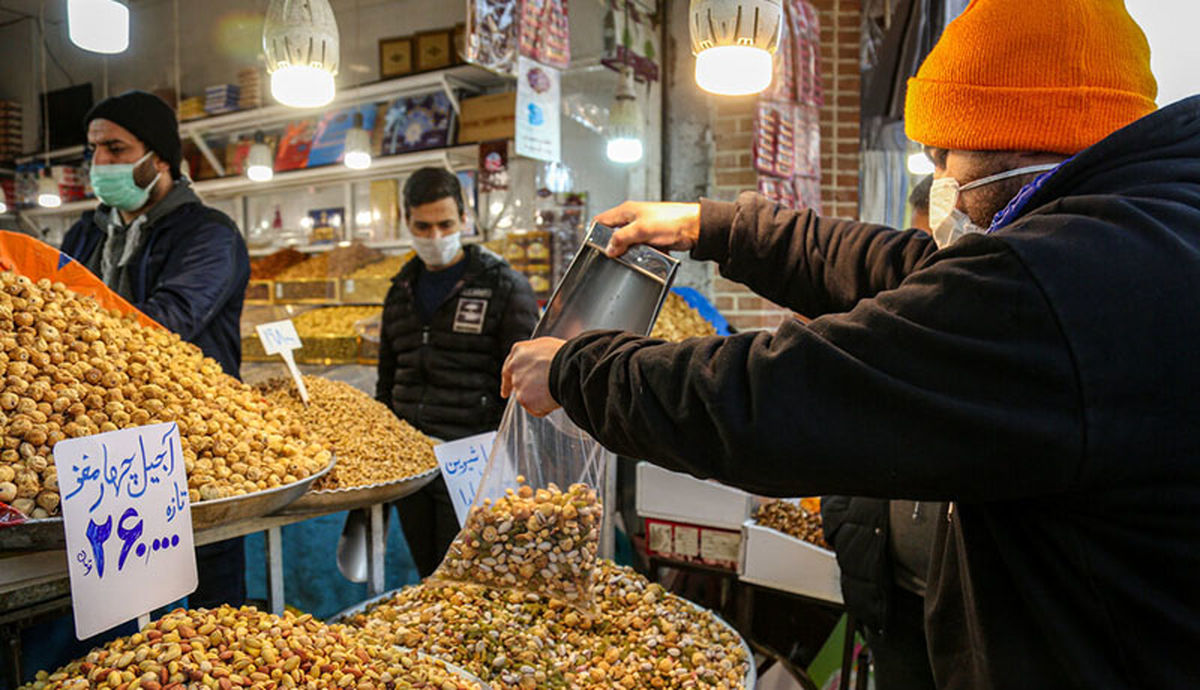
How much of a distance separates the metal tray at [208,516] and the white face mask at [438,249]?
1.50 metres

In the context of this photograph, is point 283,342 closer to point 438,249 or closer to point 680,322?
point 438,249

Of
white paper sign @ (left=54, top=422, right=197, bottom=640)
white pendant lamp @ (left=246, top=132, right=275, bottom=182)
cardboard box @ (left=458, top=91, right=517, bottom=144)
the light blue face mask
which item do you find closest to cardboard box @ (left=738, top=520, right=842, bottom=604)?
white paper sign @ (left=54, top=422, right=197, bottom=640)

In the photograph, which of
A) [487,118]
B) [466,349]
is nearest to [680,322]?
[466,349]

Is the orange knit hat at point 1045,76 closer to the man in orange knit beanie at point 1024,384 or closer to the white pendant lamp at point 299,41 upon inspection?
the man in orange knit beanie at point 1024,384

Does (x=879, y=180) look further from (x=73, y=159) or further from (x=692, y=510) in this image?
(x=73, y=159)

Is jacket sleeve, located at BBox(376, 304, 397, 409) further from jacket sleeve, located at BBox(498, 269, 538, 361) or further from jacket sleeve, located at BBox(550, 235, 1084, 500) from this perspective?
jacket sleeve, located at BBox(550, 235, 1084, 500)

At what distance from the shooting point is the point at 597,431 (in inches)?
37.9

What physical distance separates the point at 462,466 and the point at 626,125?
2886 mm

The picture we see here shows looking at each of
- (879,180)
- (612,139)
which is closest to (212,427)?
(612,139)

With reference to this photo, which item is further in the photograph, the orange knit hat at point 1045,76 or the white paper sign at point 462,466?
the white paper sign at point 462,466

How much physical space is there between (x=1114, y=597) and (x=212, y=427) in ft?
4.06

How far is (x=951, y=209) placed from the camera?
110 centimetres

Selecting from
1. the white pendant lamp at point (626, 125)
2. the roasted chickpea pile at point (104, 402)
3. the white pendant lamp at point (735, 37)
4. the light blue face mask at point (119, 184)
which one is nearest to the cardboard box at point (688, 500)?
the white pendant lamp at point (735, 37)

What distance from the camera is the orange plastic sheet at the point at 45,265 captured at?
132 centimetres
